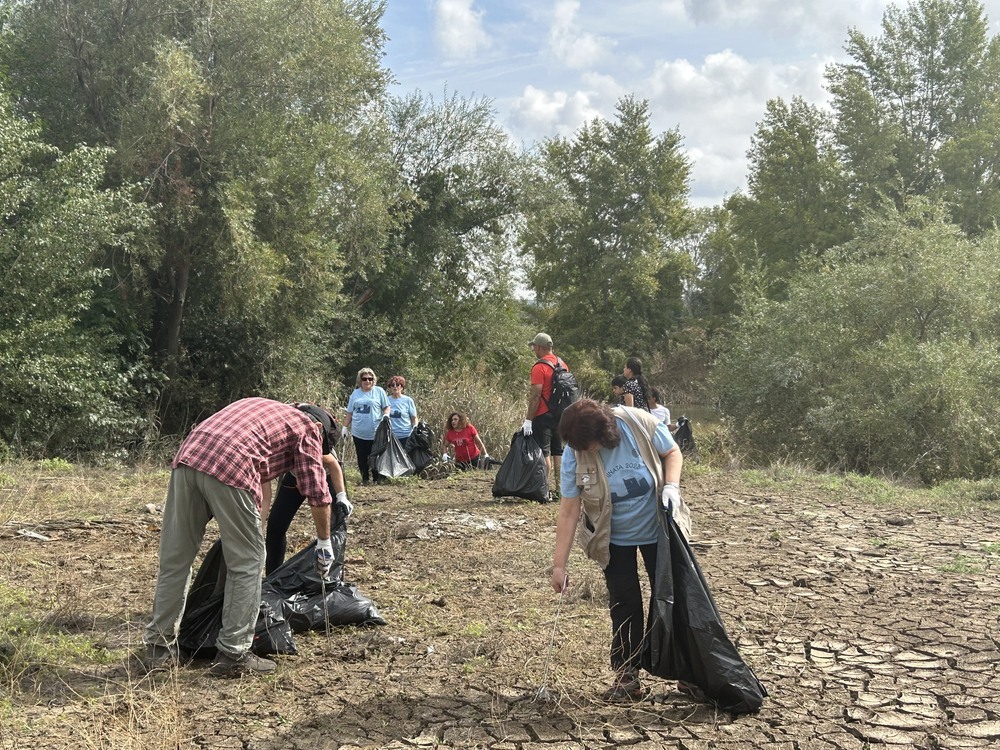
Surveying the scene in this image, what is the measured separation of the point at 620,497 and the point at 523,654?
1.29 meters

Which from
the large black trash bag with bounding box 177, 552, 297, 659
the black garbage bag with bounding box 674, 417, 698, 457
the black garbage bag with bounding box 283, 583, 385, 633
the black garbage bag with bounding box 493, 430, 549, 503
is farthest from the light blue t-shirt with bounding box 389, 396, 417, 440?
the large black trash bag with bounding box 177, 552, 297, 659

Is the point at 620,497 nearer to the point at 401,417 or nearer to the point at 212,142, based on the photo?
the point at 401,417

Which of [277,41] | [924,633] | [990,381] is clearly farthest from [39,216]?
[990,381]

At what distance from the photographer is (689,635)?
4.08 m

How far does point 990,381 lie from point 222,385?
13.2 m

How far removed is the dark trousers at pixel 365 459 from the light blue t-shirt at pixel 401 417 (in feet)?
1.41

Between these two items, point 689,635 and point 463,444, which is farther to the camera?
point 463,444

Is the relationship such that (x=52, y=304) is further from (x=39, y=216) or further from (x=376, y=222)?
(x=376, y=222)

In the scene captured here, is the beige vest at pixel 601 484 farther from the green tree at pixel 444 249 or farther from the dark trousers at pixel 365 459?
the green tree at pixel 444 249

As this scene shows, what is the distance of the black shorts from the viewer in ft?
31.8

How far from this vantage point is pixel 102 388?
13625 millimetres

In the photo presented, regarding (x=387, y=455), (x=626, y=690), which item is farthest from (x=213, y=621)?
(x=387, y=455)

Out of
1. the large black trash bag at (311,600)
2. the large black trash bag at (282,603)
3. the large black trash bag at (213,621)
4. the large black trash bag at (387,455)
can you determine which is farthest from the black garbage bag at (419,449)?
the large black trash bag at (213,621)

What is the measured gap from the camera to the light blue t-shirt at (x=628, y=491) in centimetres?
424
